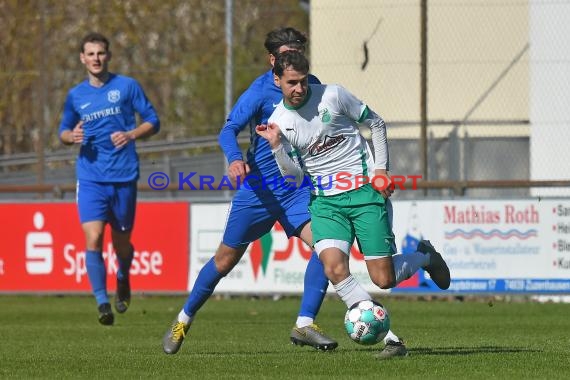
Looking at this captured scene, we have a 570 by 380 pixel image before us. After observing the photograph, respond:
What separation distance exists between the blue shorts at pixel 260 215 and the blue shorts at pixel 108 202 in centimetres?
330

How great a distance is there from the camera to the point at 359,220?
828cm

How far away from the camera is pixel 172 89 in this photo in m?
26.4

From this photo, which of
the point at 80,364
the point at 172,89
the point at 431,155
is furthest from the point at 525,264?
the point at 172,89

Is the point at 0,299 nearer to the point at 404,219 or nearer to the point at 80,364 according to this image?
the point at 404,219

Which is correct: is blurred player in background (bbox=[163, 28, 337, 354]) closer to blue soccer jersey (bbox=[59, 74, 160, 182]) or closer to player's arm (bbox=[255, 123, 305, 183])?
player's arm (bbox=[255, 123, 305, 183])

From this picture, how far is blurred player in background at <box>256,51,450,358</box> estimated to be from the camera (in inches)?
322

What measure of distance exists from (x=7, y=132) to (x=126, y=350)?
401 inches

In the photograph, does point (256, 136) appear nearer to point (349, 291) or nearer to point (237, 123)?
point (237, 123)

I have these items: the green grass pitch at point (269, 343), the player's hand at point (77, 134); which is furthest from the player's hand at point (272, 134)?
the player's hand at point (77, 134)

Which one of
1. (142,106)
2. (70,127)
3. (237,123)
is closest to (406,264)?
(237,123)

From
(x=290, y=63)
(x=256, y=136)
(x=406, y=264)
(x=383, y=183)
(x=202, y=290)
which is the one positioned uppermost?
(x=290, y=63)

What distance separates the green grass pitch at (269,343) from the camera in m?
7.73

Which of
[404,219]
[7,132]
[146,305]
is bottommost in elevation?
[146,305]

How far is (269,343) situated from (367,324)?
2253 millimetres
